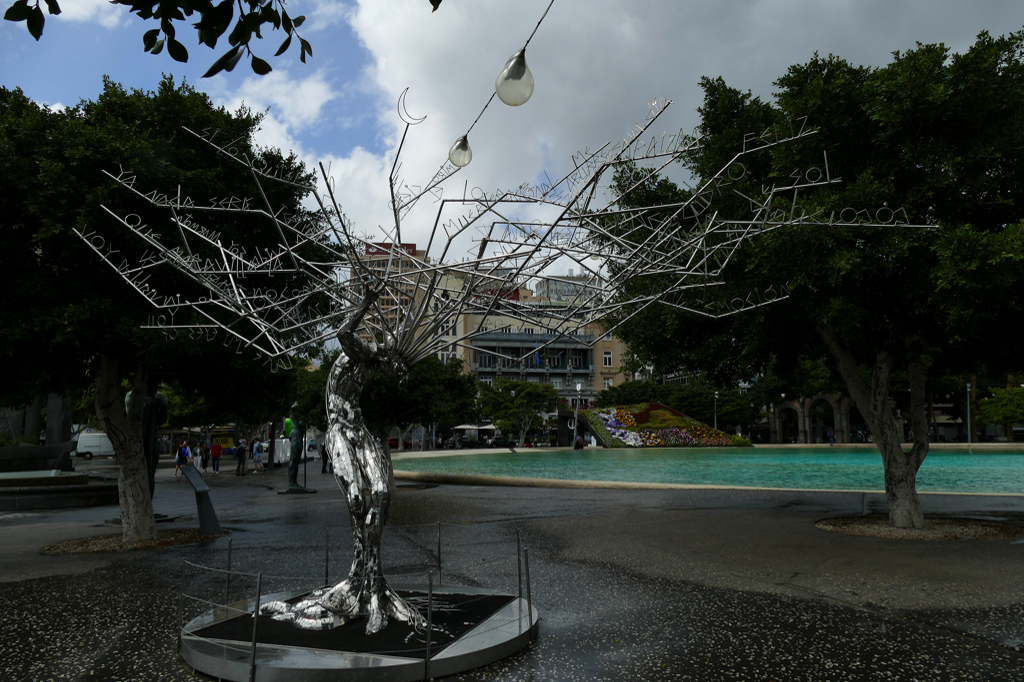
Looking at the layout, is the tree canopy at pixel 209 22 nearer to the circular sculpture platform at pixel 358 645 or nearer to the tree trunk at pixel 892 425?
the circular sculpture platform at pixel 358 645

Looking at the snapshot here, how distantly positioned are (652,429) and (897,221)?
1898 inches

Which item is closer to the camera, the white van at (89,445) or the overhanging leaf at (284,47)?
the overhanging leaf at (284,47)

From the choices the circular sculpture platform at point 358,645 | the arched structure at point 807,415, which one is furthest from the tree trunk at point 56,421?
the arched structure at point 807,415

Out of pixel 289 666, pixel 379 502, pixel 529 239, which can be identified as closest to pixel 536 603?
pixel 379 502

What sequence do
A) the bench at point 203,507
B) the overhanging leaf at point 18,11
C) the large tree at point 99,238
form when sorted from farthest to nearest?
the bench at point 203,507 → the large tree at point 99,238 → the overhanging leaf at point 18,11

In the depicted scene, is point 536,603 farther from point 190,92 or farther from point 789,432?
point 789,432

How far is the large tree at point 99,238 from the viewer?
9461mm

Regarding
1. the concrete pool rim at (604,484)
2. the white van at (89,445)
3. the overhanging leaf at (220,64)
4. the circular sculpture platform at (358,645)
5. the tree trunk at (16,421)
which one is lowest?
the white van at (89,445)

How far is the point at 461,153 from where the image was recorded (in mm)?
4984

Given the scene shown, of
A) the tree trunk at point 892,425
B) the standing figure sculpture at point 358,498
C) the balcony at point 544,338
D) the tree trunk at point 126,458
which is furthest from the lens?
the tree trunk at point 892,425

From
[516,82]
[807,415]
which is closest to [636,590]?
[516,82]

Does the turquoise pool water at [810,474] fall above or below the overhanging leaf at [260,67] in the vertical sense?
below

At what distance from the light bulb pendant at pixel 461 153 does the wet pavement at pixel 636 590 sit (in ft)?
11.0

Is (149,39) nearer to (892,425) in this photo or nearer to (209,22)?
(209,22)
